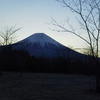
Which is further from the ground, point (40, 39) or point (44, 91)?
point (40, 39)

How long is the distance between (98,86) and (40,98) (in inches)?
148

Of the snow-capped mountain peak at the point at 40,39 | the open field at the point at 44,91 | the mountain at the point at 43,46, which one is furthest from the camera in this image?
the snow-capped mountain peak at the point at 40,39

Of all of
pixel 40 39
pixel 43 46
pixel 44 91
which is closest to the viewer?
pixel 44 91

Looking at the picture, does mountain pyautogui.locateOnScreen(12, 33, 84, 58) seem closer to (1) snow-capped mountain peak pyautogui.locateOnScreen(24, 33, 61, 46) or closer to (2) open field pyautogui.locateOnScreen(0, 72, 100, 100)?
(1) snow-capped mountain peak pyautogui.locateOnScreen(24, 33, 61, 46)

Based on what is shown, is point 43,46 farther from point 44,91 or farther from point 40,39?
point 44,91

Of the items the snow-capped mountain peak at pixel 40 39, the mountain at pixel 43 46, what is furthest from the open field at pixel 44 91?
the snow-capped mountain peak at pixel 40 39

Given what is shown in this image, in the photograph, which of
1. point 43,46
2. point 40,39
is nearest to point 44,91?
point 43,46

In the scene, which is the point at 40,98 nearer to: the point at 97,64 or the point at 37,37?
Result: the point at 97,64

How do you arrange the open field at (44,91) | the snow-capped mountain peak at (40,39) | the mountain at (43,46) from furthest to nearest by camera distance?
the snow-capped mountain peak at (40,39) → the mountain at (43,46) → the open field at (44,91)

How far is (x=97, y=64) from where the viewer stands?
1105 cm

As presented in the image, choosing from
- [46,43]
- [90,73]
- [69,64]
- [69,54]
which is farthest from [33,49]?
[90,73]

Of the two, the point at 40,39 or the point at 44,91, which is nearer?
the point at 44,91

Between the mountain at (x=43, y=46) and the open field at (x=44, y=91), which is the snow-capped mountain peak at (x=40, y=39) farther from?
the open field at (x=44, y=91)

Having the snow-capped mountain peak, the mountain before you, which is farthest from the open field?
the snow-capped mountain peak
